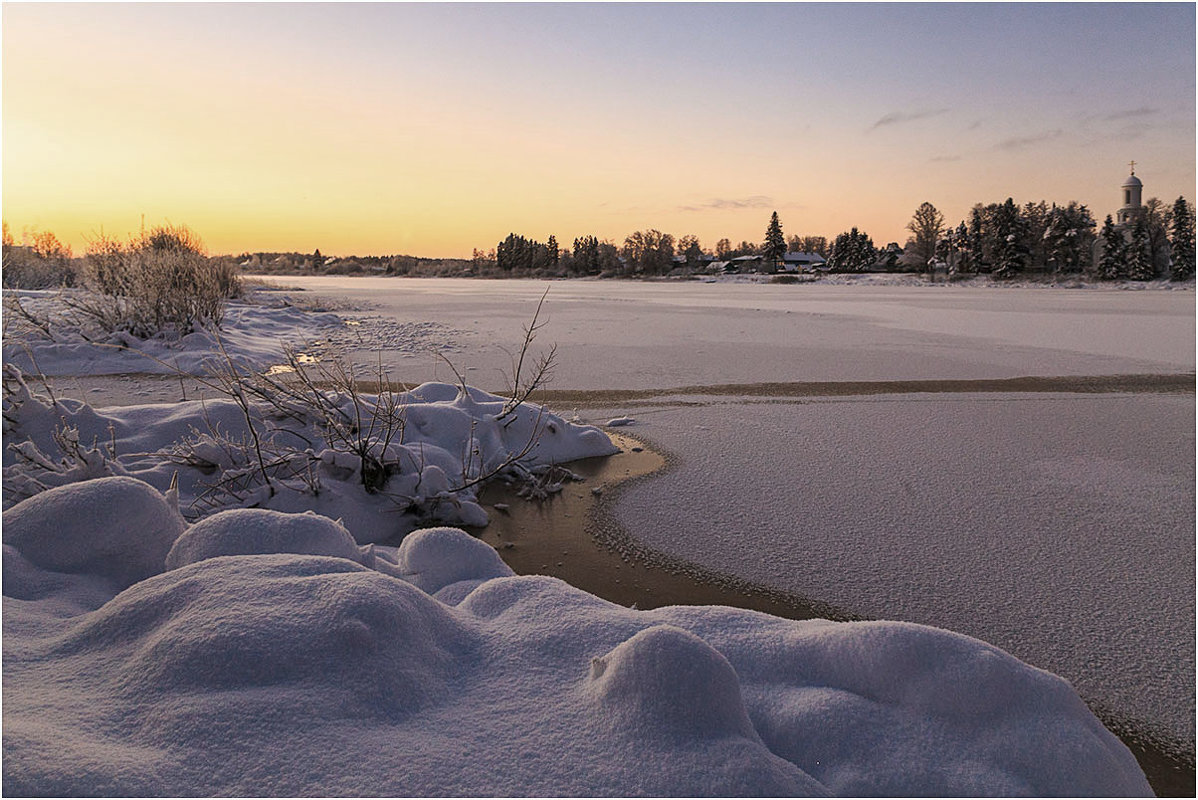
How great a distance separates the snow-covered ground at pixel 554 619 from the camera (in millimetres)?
1318

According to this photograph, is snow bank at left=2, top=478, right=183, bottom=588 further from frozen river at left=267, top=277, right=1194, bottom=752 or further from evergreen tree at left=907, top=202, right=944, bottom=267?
evergreen tree at left=907, top=202, right=944, bottom=267

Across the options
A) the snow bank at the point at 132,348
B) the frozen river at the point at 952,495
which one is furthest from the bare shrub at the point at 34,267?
the frozen river at the point at 952,495

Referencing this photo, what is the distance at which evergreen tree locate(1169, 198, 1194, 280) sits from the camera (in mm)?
40312

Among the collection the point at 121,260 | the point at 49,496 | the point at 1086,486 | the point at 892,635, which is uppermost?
the point at 121,260

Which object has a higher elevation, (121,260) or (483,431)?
(121,260)

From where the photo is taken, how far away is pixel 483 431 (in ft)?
15.8

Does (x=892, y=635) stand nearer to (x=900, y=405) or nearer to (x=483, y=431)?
(x=483, y=431)

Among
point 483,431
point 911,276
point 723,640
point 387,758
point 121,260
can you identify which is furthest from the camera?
point 911,276

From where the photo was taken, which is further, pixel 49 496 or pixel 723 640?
pixel 49 496

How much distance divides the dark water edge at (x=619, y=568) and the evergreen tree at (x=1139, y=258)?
50601mm

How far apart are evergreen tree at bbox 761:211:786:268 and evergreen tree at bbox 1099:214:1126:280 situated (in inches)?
996

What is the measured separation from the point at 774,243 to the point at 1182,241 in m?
30.3

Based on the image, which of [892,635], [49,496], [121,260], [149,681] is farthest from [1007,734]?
[121,260]

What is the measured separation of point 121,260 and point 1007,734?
15.1m
